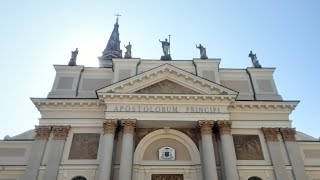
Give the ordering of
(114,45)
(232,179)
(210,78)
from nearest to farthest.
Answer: (232,179) < (210,78) < (114,45)

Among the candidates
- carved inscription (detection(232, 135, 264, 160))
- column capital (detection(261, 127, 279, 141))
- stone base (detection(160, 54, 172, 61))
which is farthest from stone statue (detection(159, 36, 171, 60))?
column capital (detection(261, 127, 279, 141))

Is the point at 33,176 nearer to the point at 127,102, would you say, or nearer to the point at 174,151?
the point at 127,102

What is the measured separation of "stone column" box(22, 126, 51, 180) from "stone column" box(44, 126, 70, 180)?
20.8 inches

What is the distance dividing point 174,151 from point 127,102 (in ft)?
15.1

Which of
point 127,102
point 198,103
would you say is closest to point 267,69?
point 198,103

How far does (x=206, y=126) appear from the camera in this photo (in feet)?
68.3

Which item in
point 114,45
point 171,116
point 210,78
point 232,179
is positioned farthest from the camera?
point 114,45

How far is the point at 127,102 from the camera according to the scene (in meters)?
21.5

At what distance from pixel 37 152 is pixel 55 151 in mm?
1177

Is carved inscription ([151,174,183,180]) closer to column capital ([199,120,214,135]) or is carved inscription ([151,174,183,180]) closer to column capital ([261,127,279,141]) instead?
column capital ([199,120,214,135])

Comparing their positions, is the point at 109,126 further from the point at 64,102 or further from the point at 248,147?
the point at 248,147

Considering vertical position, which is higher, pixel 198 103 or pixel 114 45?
pixel 114 45

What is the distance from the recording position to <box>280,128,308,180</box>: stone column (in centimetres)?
2000

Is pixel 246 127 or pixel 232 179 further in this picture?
pixel 246 127
